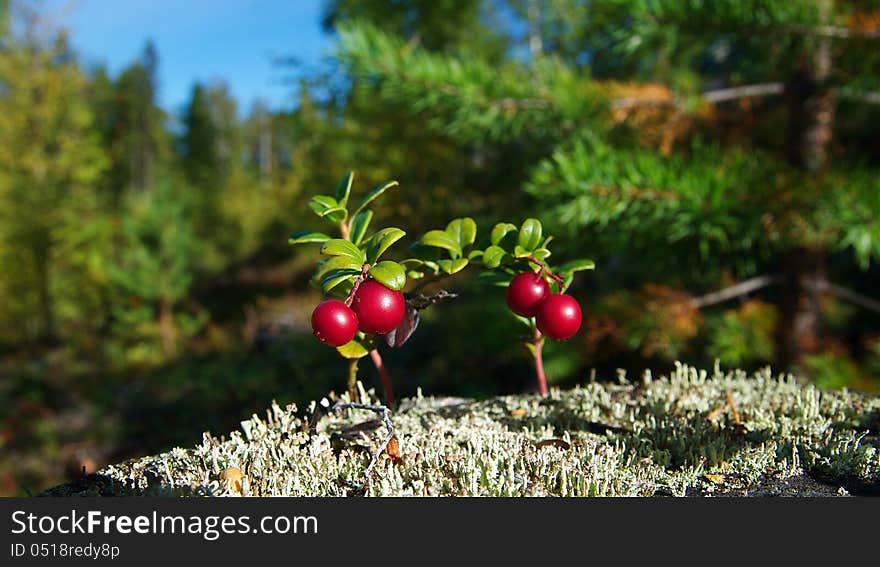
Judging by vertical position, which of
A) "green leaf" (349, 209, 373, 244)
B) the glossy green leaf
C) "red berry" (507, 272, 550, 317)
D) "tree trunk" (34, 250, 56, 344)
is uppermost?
"tree trunk" (34, 250, 56, 344)

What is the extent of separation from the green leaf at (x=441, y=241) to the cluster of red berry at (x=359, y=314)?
0.56 feet

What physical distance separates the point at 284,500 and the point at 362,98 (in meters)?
9.37

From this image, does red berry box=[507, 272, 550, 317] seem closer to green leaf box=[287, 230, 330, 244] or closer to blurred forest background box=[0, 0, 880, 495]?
green leaf box=[287, 230, 330, 244]

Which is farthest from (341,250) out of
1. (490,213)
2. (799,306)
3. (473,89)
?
(490,213)

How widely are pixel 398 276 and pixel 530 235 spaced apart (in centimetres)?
37

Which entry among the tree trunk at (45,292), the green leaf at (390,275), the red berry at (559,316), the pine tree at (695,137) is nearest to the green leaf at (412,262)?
the green leaf at (390,275)

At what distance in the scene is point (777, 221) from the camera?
2.91 metres

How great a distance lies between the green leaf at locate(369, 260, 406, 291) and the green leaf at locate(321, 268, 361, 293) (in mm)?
38

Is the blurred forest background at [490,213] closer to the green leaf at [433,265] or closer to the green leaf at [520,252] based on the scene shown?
the green leaf at [433,265]

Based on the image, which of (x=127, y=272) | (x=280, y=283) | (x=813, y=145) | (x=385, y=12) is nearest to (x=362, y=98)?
(x=385, y=12)

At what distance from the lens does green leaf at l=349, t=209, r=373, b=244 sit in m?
1.56

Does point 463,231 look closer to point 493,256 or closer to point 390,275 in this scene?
point 493,256

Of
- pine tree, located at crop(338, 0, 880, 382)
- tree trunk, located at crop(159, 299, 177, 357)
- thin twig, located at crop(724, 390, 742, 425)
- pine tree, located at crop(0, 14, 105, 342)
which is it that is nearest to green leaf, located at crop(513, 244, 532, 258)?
thin twig, located at crop(724, 390, 742, 425)

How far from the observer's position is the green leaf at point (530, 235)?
4.88 ft
